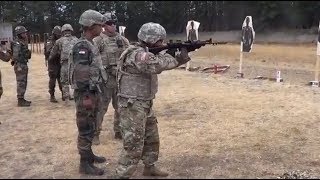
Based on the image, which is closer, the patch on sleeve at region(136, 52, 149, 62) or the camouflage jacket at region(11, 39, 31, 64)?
the patch on sleeve at region(136, 52, 149, 62)

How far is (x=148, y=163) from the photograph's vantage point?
4363mm

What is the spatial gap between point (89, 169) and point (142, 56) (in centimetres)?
139

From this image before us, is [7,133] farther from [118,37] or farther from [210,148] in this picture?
[210,148]

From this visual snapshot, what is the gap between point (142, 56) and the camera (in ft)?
12.6

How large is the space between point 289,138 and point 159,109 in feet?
9.53

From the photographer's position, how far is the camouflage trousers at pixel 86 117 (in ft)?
14.4

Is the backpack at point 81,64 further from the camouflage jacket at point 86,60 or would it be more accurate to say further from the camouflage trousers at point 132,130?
the camouflage trousers at point 132,130

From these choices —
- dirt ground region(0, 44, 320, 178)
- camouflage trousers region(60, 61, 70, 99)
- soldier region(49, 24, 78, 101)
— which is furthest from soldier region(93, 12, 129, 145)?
camouflage trousers region(60, 61, 70, 99)

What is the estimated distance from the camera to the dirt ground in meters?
4.85

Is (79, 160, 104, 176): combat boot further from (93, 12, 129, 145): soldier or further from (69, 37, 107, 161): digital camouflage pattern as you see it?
(93, 12, 129, 145): soldier

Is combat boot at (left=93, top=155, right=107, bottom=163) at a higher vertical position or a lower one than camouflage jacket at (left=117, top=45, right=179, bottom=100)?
lower

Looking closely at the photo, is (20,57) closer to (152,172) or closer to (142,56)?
(152,172)

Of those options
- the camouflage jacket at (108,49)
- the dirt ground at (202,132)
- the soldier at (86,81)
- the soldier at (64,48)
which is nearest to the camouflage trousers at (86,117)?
the soldier at (86,81)

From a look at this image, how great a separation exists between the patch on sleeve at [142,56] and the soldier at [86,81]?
0.70m
